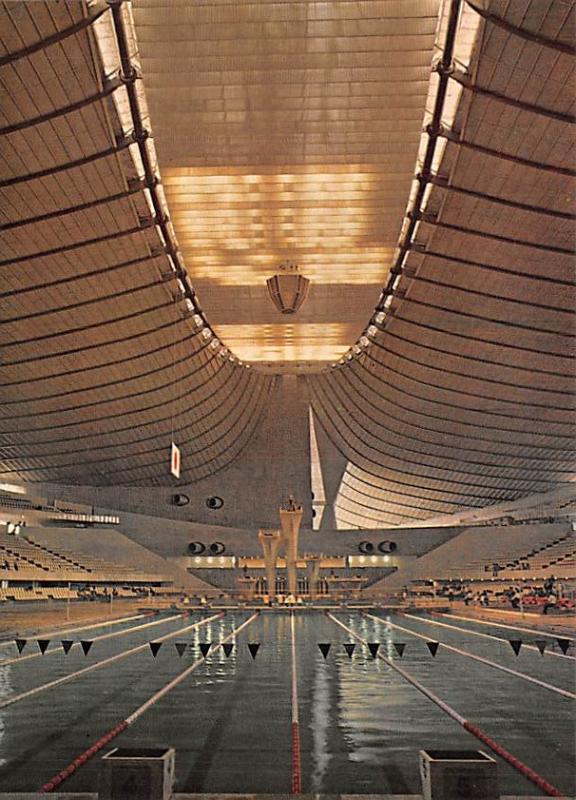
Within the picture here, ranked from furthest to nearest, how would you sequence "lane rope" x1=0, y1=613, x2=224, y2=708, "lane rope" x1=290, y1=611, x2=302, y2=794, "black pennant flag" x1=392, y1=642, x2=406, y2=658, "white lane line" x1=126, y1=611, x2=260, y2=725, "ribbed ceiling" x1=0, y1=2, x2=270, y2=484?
"ribbed ceiling" x1=0, y1=2, x2=270, y2=484, "black pennant flag" x1=392, y1=642, x2=406, y2=658, "lane rope" x1=0, y1=613, x2=224, y2=708, "white lane line" x1=126, y1=611, x2=260, y2=725, "lane rope" x1=290, y1=611, x2=302, y2=794

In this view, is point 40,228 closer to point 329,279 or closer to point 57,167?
point 57,167

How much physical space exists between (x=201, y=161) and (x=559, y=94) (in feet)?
30.1

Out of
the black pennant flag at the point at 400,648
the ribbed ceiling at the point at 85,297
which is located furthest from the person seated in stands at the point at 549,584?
the black pennant flag at the point at 400,648

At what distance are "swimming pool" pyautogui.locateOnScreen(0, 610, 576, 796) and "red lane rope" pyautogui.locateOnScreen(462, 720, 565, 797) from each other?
0.08m

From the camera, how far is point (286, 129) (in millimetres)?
19906

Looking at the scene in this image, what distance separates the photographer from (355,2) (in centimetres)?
1606

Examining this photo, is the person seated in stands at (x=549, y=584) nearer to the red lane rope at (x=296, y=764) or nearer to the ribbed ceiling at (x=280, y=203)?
the ribbed ceiling at (x=280, y=203)

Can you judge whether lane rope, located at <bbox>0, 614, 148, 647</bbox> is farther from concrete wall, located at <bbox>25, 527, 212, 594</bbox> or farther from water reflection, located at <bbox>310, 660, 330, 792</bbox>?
concrete wall, located at <bbox>25, 527, 212, 594</bbox>

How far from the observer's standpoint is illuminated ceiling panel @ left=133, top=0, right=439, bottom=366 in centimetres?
1655

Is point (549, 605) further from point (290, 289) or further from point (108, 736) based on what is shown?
point (108, 736)

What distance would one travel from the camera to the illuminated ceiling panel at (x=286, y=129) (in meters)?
16.5

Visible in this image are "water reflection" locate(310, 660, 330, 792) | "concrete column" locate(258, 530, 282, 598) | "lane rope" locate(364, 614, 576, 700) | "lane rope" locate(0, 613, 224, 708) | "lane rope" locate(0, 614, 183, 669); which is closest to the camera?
"water reflection" locate(310, 660, 330, 792)

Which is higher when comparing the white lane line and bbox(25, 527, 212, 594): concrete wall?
bbox(25, 527, 212, 594): concrete wall

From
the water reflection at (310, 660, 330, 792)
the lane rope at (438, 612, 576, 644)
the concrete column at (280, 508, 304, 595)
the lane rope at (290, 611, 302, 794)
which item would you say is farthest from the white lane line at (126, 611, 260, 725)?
the concrete column at (280, 508, 304, 595)
